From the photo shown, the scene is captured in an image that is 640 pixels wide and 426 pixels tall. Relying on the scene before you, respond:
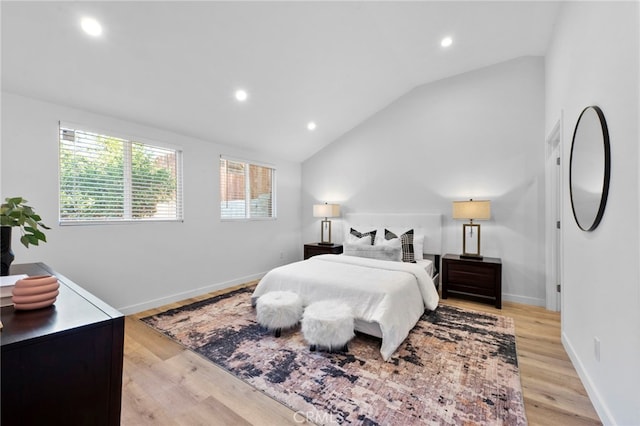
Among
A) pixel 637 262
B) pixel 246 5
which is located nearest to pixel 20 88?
pixel 246 5

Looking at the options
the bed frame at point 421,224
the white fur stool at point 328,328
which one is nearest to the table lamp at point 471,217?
the bed frame at point 421,224

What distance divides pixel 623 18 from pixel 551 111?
196cm

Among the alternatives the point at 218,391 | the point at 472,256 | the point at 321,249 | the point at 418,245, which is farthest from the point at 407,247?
the point at 218,391

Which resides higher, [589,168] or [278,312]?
[589,168]

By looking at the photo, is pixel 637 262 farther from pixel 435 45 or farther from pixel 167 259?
pixel 167 259

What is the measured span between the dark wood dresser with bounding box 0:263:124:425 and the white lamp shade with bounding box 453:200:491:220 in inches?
147

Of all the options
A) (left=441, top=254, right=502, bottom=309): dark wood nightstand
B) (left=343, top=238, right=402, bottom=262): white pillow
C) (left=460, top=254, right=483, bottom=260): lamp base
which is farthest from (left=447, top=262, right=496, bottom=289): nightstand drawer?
(left=343, top=238, right=402, bottom=262): white pillow

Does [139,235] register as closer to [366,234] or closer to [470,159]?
[366,234]

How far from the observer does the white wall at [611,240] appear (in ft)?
4.38

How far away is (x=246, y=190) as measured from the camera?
4703mm

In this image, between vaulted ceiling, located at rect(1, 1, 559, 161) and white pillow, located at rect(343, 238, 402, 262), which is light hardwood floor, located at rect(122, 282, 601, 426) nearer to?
white pillow, located at rect(343, 238, 402, 262)

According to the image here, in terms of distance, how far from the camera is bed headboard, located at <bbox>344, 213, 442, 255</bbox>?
416cm

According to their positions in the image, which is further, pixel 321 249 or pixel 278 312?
pixel 321 249

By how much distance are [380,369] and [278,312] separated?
39.2 inches
